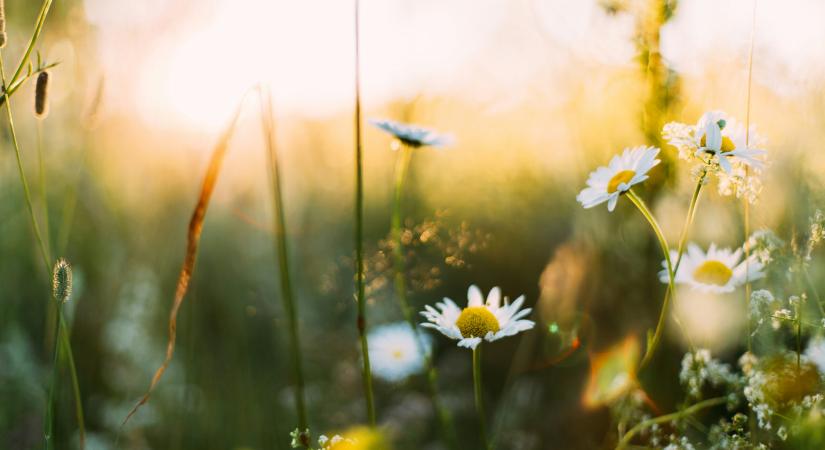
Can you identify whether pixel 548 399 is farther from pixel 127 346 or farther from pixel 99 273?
pixel 99 273

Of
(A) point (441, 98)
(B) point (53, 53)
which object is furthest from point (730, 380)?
(B) point (53, 53)

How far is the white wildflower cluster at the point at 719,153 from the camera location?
757mm

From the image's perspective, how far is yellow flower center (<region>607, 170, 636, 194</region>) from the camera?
85 centimetres

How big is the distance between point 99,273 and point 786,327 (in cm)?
188

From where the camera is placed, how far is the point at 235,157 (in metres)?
2.34

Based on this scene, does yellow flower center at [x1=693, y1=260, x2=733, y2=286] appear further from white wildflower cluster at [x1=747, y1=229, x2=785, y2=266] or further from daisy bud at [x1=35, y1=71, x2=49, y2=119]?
daisy bud at [x1=35, y1=71, x2=49, y2=119]

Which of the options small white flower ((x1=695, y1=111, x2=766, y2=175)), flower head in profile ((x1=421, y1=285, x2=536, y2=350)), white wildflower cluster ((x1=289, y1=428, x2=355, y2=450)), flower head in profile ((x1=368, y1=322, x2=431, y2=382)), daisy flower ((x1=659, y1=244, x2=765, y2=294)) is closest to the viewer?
white wildflower cluster ((x1=289, y1=428, x2=355, y2=450))

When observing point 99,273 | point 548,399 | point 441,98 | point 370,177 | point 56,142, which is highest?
point 441,98

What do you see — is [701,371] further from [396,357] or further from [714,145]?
[396,357]

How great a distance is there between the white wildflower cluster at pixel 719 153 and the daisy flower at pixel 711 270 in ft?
0.65

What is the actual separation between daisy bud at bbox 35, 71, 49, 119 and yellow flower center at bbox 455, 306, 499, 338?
0.55 meters

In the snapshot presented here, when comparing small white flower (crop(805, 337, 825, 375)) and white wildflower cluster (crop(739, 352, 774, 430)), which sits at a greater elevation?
small white flower (crop(805, 337, 825, 375))

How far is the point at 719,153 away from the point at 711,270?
0.34m

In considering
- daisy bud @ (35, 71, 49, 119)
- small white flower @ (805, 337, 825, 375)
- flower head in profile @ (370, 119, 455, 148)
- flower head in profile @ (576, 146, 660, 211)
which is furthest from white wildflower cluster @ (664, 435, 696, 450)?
daisy bud @ (35, 71, 49, 119)
